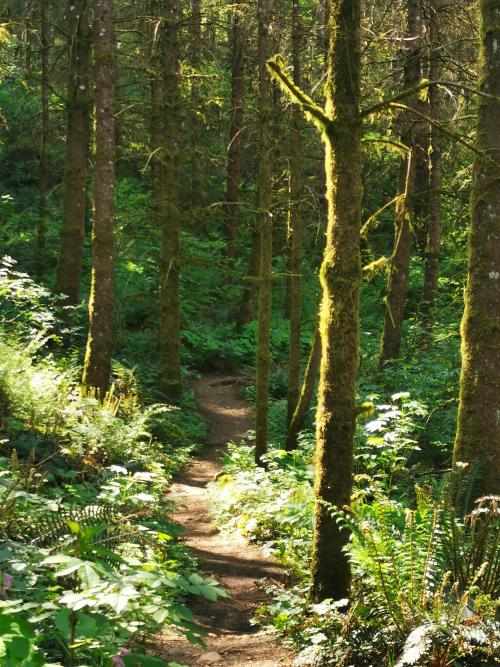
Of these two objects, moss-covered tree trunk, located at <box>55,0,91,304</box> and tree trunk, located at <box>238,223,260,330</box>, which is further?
tree trunk, located at <box>238,223,260,330</box>

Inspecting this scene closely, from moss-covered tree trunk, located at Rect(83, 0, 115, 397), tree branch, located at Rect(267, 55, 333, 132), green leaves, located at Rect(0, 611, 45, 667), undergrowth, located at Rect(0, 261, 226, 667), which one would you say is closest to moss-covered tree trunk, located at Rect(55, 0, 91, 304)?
undergrowth, located at Rect(0, 261, 226, 667)

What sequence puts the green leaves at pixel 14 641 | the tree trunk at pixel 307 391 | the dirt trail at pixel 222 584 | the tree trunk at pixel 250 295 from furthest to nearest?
the tree trunk at pixel 250 295
the tree trunk at pixel 307 391
the dirt trail at pixel 222 584
the green leaves at pixel 14 641

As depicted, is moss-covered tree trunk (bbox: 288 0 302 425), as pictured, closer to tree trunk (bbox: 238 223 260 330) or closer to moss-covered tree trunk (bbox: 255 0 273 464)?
moss-covered tree trunk (bbox: 255 0 273 464)

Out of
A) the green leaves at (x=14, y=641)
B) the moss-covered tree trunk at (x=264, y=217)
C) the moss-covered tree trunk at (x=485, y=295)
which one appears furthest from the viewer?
the moss-covered tree trunk at (x=264, y=217)

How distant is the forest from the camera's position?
3.99 meters

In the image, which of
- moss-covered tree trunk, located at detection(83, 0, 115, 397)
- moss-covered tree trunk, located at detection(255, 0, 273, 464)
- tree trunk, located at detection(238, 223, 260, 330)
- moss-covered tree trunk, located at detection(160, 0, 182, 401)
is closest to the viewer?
moss-covered tree trunk, located at detection(255, 0, 273, 464)

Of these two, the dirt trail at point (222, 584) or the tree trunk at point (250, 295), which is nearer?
the dirt trail at point (222, 584)

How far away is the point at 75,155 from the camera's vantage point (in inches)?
625


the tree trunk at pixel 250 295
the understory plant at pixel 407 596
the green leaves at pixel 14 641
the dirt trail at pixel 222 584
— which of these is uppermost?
the tree trunk at pixel 250 295

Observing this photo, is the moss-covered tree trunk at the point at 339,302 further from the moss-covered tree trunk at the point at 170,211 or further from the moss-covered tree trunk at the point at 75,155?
the moss-covered tree trunk at the point at 75,155

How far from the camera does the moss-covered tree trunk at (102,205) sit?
11703mm

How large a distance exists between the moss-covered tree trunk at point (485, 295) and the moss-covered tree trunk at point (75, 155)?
11.3m

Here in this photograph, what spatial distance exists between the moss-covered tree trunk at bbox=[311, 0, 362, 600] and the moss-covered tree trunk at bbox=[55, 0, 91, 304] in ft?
39.4

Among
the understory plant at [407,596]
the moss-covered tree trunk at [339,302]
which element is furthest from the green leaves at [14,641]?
the moss-covered tree trunk at [339,302]
